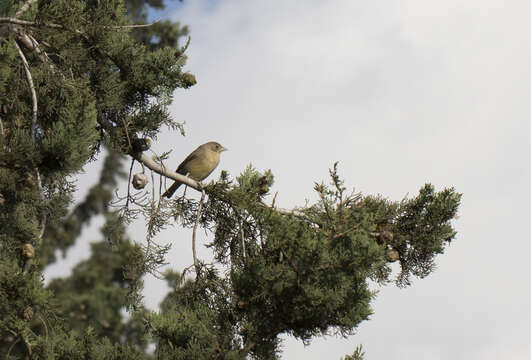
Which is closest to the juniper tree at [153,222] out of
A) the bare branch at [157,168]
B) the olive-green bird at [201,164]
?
the bare branch at [157,168]

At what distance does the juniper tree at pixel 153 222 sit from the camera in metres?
3.17

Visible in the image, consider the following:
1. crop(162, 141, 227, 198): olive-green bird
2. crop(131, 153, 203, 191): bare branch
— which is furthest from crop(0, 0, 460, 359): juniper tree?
crop(162, 141, 227, 198): olive-green bird

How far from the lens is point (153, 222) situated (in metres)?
4.43

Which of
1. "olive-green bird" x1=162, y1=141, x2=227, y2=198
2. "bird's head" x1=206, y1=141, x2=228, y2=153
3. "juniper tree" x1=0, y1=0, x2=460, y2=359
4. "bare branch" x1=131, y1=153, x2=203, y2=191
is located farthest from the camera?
"bird's head" x1=206, y1=141, x2=228, y2=153

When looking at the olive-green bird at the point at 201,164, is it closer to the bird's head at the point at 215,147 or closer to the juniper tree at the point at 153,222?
the bird's head at the point at 215,147

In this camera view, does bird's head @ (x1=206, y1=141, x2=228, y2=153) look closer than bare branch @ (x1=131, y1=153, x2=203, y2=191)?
No

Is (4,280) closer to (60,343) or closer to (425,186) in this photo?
(60,343)

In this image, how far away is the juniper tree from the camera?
10.4ft

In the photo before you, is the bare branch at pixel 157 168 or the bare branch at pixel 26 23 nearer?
the bare branch at pixel 26 23

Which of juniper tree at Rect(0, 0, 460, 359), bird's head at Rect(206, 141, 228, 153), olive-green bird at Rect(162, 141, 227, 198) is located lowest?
juniper tree at Rect(0, 0, 460, 359)

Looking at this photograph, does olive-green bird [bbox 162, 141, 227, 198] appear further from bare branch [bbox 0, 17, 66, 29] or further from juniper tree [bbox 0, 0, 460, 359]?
bare branch [bbox 0, 17, 66, 29]

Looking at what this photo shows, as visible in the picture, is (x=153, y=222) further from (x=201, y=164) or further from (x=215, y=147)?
(x=215, y=147)

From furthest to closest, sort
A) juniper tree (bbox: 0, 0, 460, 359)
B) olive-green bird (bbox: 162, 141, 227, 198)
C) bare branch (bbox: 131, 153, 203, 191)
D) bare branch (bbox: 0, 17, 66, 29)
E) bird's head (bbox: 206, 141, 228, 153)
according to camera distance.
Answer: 1. bird's head (bbox: 206, 141, 228, 153)
2. olive-green bird (bbox: 162, 141, 227, 198)
3. bare branch (bbox: 131, 153, 203, 191)
4. bare branch (bbox: 0, 17, 66, 29)
5. juniper tree (bbox: 0, 0, 460, 359)

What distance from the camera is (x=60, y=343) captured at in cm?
392
